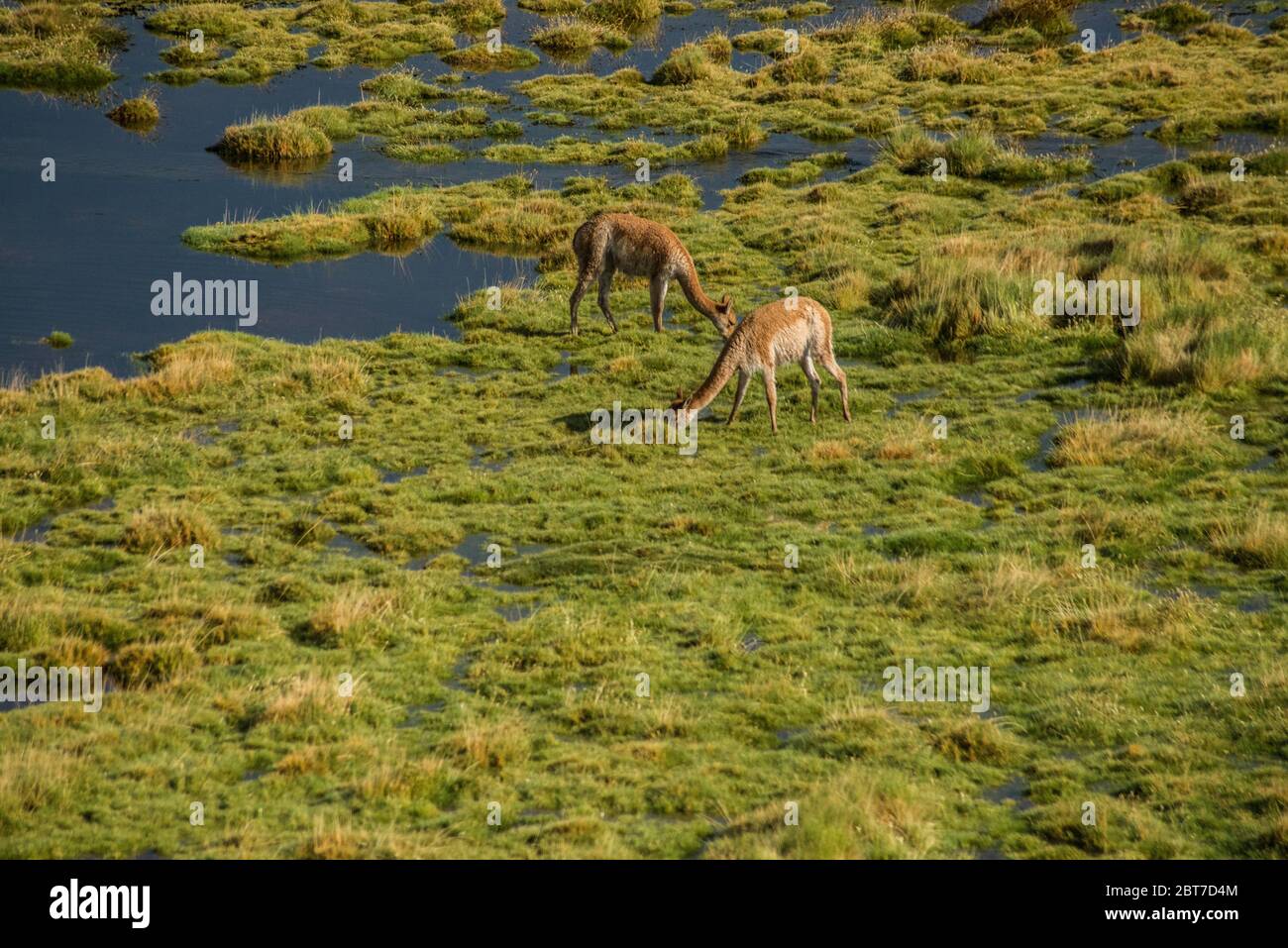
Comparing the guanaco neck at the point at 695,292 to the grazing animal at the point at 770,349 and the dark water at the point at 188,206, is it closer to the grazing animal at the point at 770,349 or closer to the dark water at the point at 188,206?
the grazing animal at the point at 770,349

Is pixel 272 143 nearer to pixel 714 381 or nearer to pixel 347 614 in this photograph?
pixel 714 381

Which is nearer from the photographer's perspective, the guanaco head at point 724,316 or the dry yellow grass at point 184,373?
the dry yellow grass at point 184,373

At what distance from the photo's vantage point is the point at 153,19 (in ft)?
179

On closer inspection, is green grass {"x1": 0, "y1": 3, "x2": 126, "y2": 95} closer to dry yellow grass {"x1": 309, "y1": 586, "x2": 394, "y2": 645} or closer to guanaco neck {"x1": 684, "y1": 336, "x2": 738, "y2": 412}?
guanaco neck {"x1": 684, "y1": 336, "x2": 738, "y2": 412}

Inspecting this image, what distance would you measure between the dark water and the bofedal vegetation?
127cm

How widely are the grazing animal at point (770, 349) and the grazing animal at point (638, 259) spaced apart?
3340mm

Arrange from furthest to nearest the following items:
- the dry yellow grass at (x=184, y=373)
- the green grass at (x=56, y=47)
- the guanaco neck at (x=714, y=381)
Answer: the green grass at (x=56, y=47) < the dry yellow grass at (x=184, y=373) < the guanaco neck at (x=714, y=381)

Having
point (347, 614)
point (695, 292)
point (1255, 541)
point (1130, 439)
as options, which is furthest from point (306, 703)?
point (695, 292)

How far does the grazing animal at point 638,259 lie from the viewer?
2584 centimetres

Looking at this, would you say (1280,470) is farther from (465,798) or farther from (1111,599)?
(465,798)

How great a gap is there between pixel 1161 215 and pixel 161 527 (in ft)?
78.0

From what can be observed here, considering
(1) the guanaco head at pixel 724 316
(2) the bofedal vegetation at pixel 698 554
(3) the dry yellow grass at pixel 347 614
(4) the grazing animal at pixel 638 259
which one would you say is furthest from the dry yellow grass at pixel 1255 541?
(3) the dry yellow grass at pixel 347 614

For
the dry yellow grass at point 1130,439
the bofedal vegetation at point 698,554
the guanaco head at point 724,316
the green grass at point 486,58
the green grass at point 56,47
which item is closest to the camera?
the bofedal vegetation at point 698,554

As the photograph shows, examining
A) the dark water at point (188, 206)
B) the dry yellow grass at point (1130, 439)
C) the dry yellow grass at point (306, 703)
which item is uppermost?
the dry yellow grass at point (1130, 439)
